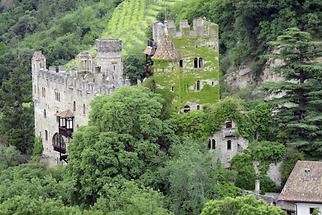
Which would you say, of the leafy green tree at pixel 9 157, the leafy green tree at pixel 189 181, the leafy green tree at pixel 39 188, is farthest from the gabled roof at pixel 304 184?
the leafy green tree at pixel 9 157

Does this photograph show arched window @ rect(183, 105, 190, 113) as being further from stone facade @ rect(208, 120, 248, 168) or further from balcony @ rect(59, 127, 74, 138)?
balcony @ rect(59, 127, 74, 138)

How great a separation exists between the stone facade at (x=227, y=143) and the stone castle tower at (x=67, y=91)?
9917 mm

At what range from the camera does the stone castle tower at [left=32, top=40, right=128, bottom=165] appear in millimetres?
76000

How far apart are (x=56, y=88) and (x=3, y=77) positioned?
50000mm

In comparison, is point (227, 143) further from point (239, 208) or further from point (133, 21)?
point (133, 21)

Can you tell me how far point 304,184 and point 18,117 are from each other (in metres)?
32.5

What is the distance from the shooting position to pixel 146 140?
6675cm

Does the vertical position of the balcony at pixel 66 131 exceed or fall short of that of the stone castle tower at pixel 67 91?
it falls short

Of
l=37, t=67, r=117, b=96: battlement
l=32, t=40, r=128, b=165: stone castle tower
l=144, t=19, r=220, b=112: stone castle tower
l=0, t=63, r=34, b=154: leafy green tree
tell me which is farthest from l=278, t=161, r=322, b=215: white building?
l=0, t=63, r=34, b=154: leafy green tree

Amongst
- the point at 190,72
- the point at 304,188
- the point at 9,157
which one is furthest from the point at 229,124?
the point at 9,157

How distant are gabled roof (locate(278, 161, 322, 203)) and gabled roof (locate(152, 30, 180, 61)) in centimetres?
1137

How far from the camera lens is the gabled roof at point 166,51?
68312 mm

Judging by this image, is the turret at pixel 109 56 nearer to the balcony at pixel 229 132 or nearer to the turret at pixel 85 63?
the turret at pixel 85 63

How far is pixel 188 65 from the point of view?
68938 mm
